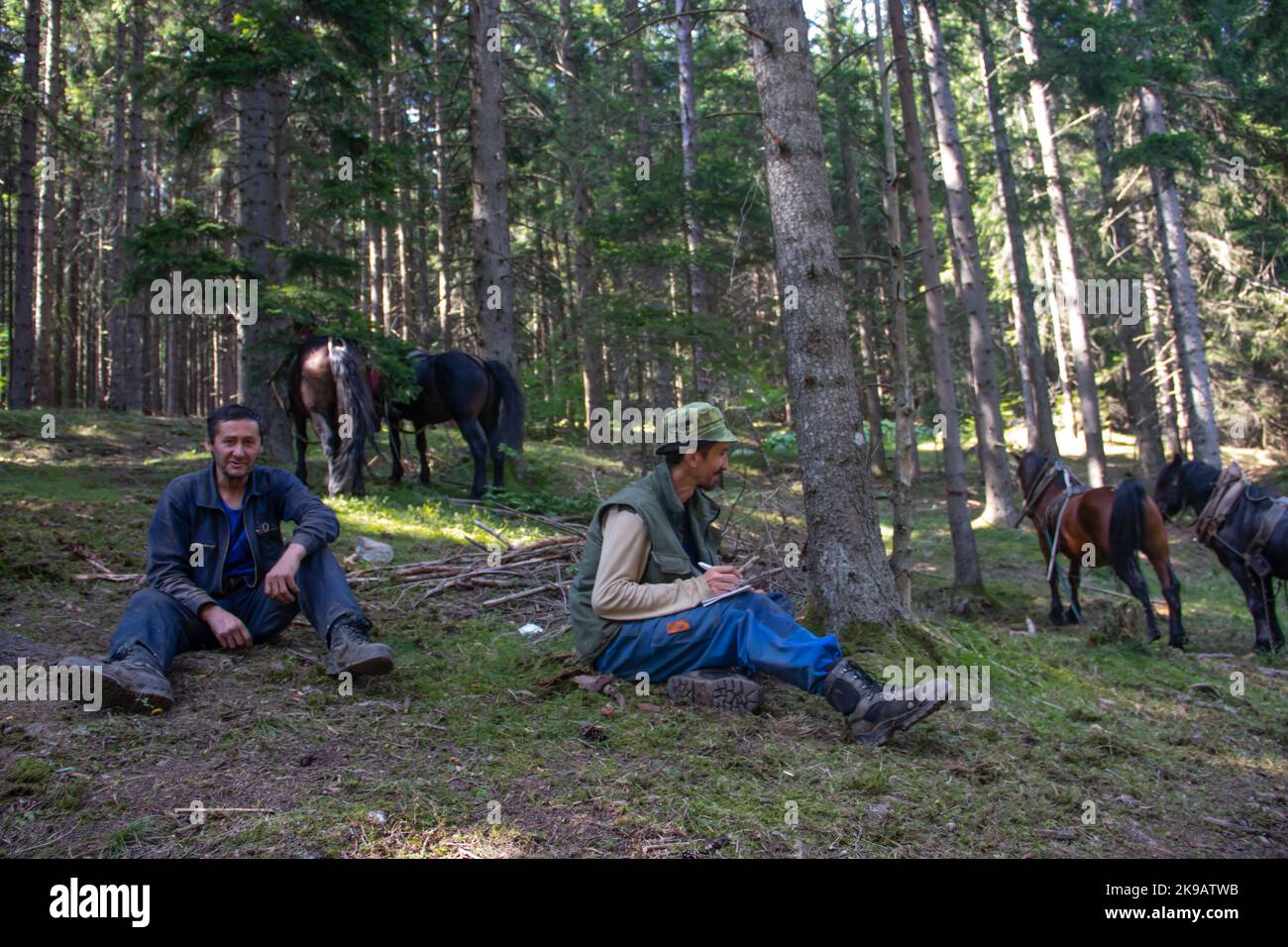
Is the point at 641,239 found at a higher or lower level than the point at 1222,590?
higher

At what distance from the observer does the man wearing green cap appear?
452 cm

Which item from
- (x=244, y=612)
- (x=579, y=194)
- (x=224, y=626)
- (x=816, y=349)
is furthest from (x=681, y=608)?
(x=579, y=194)

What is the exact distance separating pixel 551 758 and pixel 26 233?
54.1 ft

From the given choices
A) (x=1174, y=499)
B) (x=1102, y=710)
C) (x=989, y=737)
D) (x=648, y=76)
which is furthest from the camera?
(x=648, y=76)

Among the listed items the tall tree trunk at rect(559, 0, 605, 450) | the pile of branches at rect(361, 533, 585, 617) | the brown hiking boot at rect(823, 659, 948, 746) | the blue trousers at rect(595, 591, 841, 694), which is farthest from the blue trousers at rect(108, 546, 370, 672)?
the tall tree trunk at rect(559, 0, 605, 450)

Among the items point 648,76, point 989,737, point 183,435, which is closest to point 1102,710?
point 989,737

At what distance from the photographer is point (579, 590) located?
5082 millimetres

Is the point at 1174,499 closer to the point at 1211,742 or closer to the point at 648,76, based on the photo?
the point at 1211,742

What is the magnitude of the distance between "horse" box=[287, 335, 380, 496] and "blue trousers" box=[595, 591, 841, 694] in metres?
6.19

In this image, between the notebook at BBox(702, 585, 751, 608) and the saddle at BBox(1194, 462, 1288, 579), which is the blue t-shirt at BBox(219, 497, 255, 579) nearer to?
the notebook at BBox(702, 585, 751, 608)

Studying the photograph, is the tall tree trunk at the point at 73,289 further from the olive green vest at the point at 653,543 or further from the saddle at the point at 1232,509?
the saddle at the point at 1232,509

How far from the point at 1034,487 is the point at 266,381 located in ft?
32.4
